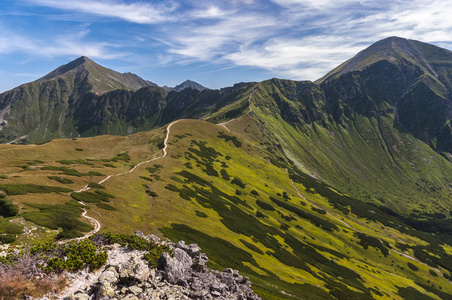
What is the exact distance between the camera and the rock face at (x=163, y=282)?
18.0 metres

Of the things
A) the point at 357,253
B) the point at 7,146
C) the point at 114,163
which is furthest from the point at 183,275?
the point at 357,253

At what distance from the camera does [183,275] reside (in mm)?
24141

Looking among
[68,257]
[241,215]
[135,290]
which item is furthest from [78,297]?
[241,215]

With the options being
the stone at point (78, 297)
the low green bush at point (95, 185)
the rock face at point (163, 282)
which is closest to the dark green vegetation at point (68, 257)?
the rock face at point (163, 282)

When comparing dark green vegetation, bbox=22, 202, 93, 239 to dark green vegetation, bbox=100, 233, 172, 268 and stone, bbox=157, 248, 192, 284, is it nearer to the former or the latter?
dark green vegetation, bbox=100, 233, 172, 268

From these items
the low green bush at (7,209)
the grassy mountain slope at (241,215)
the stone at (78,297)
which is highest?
the low green bush at (7,209)

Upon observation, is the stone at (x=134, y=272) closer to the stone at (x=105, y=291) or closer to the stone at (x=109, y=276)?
the stone at (x=109, y=276)

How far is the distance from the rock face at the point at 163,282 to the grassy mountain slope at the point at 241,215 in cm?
1587

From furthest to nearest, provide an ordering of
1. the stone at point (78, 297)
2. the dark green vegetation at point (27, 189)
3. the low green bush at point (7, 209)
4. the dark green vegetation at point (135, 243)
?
the dark green vegetation at point (27, 189)
the low green bush at point (7, 209)
the dark green vegetation at point (135, 243)
the stone at point (78, 297)

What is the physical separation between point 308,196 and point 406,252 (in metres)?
66.2

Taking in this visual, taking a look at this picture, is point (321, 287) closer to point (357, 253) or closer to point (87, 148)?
point (357, 253)

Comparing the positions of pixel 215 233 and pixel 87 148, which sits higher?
pixel 87 148

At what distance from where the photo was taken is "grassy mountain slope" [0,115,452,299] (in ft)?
172

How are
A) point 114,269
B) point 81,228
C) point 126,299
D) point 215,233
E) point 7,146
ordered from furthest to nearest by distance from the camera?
point 7,146 < point 215,233 < point 81,228 < point 114,269 < point 126,299
